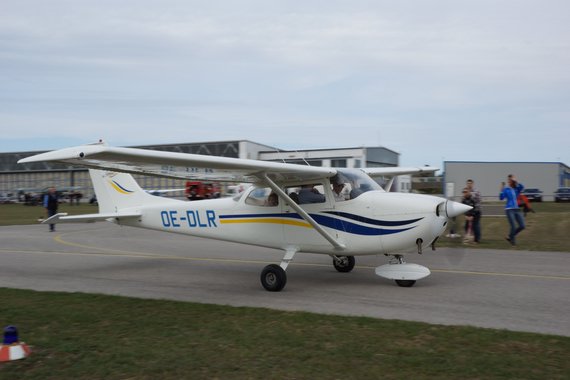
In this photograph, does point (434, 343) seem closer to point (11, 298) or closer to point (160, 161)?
point (160, 161)

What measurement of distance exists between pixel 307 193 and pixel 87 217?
4.79 meters

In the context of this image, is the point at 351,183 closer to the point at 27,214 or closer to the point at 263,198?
the point at 263,198

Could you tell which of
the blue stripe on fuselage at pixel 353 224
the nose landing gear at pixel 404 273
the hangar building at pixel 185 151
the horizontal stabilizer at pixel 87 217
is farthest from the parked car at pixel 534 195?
the horizontal stabilizer at pixel 87 217

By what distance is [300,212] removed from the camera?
852cm

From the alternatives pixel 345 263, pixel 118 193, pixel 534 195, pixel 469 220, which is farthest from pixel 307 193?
pixel 534 195

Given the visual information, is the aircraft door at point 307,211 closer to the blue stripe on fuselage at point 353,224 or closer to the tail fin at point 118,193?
the blue stripe on fuselage at point 353,224

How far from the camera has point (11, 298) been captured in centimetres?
770

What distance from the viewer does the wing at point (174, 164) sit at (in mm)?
6051

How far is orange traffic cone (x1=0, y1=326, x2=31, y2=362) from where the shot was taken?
479cm

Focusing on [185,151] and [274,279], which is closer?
[274,279]

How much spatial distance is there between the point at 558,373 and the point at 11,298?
770cm

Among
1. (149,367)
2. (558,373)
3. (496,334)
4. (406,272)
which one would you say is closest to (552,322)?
(496,334)

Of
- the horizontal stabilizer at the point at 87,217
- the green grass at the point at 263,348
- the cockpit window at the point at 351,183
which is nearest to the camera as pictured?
the green grass at the point at 263,348

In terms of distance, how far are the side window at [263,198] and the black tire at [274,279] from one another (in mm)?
1408
